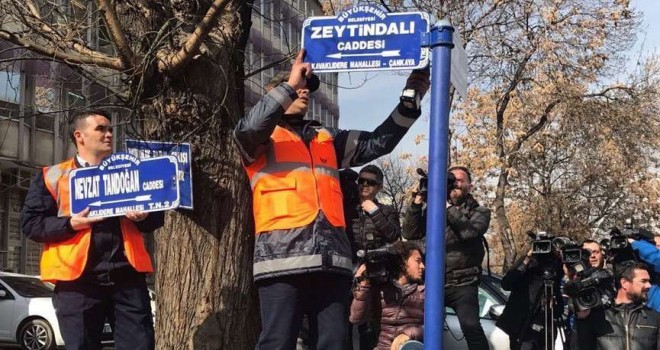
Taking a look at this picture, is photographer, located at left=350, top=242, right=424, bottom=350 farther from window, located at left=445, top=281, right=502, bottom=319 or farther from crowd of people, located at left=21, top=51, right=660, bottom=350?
→ window, located at left=445, top=281, right=502, bottom=319

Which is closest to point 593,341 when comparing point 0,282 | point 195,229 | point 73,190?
point 195,229

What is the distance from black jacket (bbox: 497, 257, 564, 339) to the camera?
6.99m

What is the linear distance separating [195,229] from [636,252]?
15.0ft

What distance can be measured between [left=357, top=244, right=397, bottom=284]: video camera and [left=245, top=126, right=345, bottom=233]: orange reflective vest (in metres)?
2.20

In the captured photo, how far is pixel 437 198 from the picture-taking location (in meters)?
3.30

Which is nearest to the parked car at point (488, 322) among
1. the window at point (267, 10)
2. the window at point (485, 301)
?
the window at point (485, 301)

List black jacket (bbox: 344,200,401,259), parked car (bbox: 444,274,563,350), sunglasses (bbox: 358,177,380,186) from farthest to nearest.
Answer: parked car (bbox: 444,274,563,350)
sunglasses (bbox: 358,177,380,186)
black jacket (bbox: 344,200,401,259)

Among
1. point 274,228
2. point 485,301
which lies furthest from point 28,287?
point 274,228

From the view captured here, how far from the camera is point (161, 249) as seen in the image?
533 centimetres

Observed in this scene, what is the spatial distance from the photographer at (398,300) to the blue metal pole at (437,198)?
3309 millimetres

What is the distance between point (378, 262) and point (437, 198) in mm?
3230

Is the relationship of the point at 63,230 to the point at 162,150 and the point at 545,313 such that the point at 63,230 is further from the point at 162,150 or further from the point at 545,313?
the point at 545,313

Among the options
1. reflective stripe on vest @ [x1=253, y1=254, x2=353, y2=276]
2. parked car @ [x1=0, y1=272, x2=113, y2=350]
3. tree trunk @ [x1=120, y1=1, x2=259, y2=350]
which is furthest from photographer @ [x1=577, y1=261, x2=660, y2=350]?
parked car @ [x1=0, y1=272, x2=113, y2=350]

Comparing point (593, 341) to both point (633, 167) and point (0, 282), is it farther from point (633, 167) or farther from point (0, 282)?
point (633, 167)
